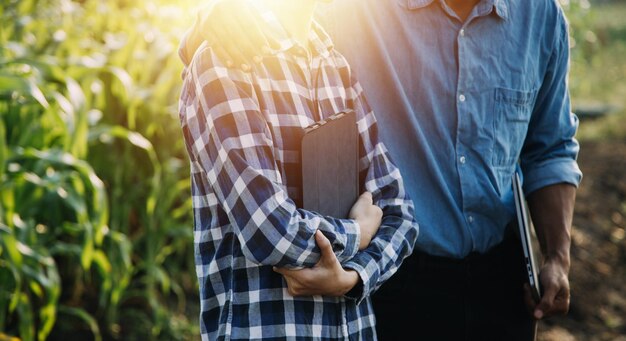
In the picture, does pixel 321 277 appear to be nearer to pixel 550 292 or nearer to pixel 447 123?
pixel 447 123

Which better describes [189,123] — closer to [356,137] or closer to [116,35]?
[356,137]

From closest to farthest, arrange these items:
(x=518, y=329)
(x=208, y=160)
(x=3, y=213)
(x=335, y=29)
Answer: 1. (x=208, y=160)
2. (x=335, y=29)
3. (x=518, y=329)
4. (x=3, y=213)

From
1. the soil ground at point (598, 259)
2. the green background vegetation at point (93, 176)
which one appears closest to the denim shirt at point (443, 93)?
the green background vegetation at point (93, 176)

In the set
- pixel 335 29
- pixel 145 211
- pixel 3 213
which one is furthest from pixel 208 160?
pixel 145 211

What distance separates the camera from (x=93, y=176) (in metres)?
2.41

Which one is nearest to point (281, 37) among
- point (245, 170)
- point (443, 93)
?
point (245, 170)

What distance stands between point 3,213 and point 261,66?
4.17 feet

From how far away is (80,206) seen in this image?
7.80 ft

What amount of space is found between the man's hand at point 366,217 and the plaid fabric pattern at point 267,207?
19 millimetres

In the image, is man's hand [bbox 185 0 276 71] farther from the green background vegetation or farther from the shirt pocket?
the green background vegetation

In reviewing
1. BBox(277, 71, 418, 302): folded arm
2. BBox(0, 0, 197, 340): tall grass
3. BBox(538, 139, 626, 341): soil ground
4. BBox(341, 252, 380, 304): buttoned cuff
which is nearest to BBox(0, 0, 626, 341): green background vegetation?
BBox(0, 0, 197, 340): tall grass

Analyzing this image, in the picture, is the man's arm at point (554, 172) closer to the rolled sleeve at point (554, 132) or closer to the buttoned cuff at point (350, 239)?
the rolled sleeve at point (554, 132)

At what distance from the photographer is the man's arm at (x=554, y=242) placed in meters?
1.81

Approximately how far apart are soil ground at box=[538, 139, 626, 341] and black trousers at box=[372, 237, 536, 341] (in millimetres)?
1811
